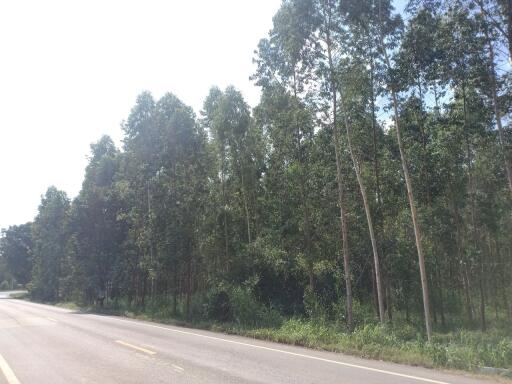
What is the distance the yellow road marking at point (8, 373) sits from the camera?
840 cm

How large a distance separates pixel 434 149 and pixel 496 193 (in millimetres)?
7228

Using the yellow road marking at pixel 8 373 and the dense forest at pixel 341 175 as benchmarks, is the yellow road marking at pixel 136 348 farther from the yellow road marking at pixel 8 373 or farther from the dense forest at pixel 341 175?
the dense forest at pixel 341 175

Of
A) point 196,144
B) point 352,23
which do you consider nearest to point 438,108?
point 352,23

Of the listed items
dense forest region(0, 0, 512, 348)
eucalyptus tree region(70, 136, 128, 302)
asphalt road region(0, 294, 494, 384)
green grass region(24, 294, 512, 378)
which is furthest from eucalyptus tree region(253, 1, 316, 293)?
eucalyptus tree region(70, 136, 128, 302)

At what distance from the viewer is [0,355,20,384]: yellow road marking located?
8.40 meters

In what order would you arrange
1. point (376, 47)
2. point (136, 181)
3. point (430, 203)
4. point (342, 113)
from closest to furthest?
point (376, 47)
point (342, 113)
point (430, 203)
point (136, 181)

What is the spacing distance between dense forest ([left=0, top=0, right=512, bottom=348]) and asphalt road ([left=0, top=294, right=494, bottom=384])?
5560 millimetres

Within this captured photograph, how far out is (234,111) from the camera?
25531 millimetres

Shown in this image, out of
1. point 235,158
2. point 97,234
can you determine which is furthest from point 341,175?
point 97,234

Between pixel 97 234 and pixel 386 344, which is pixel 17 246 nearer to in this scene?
pixel 97 234

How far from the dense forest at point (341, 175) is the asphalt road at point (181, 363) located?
18.2 ft

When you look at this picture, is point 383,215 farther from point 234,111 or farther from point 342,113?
point 234,111

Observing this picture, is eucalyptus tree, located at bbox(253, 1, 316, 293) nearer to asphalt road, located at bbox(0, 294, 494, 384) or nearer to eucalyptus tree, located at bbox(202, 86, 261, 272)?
eucalyptus tree, located at bbox(202, 86, 261, 272)

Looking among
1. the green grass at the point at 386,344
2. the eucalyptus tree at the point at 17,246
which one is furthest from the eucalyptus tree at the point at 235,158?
the eucalyptus tree at the point at 17,246
